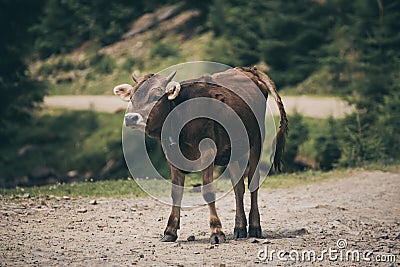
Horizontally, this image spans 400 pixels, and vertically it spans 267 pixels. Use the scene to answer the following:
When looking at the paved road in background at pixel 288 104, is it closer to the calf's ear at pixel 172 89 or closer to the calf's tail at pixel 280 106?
the calf's tail at pixel 280 106

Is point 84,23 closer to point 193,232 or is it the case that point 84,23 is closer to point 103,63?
point 103,63

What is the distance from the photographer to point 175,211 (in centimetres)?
1016

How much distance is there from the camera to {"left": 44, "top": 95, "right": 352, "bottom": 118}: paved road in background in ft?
81.1

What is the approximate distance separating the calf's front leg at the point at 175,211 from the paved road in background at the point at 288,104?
40.8ft

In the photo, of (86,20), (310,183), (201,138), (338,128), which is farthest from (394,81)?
(86,20)

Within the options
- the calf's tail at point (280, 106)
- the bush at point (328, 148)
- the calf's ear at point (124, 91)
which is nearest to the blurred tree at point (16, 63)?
the bush at point (328, 148)

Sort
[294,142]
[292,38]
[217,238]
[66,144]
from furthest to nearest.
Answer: [292,38] < [66,144] < [294,142] < [217,238]

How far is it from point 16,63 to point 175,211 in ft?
52.6

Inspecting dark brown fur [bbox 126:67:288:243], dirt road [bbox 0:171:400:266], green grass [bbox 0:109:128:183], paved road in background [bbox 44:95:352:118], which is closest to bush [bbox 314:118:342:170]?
paved road in background [bbox 44:95:352:118]

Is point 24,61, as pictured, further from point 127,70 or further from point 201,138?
point 201,138

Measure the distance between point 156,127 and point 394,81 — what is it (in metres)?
13.8

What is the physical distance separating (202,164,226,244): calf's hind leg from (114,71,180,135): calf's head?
866 millimetres

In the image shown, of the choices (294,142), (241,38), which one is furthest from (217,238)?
(241,38)

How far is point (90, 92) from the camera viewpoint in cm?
3544
